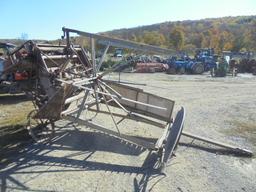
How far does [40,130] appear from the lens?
335 inches

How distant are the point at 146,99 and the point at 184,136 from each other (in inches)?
48.1

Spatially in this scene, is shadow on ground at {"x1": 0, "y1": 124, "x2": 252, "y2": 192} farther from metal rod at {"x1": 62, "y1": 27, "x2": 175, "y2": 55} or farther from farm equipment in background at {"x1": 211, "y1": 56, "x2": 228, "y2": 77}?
farm equipment in background at {"x1": 211, "y1": 56, "x2": 228, "y2": 77}

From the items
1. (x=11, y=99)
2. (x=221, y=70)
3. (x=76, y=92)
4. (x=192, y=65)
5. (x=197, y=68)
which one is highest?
(x=76, y=92)

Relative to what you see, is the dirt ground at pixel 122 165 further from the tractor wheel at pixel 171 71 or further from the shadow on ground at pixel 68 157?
the tractor wheel at pixel 171 71

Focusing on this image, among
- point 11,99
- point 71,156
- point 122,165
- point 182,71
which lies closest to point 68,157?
point 71,156

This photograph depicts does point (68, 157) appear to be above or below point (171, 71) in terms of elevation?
above

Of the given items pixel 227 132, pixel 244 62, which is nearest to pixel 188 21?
pixel 244 62

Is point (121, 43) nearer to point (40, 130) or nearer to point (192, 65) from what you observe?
point (40, 130)

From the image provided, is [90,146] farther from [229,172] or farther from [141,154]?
[229,172]

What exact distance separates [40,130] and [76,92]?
1273 mm

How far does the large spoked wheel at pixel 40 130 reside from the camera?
25.4 ft

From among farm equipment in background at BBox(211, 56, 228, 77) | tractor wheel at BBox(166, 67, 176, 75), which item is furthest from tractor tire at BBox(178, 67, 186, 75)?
farm equipment in background at BBox(211, 56, 228, 77)

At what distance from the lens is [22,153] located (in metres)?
7.02

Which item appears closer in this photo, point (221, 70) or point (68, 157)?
point (68, 157)
